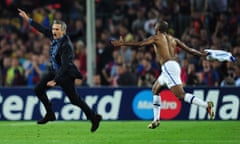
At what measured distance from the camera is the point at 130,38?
2538 cm

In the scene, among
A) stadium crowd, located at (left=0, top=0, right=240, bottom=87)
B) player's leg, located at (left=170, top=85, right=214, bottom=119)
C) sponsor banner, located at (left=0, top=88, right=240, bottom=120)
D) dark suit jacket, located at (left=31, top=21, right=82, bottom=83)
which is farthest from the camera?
stadium crowd, located at (left=0, top=0, right=240, bottom=87)

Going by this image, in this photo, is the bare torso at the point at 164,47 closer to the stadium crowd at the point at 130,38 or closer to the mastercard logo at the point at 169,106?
the mastercard logo at the point at 169,106

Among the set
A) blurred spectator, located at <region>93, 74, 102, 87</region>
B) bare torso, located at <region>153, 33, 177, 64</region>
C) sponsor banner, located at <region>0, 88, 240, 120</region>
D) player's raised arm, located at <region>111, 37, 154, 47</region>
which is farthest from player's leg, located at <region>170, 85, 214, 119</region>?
blurred spectator, located at <region>93, 74, 102, 87</region>

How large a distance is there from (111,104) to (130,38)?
355cm

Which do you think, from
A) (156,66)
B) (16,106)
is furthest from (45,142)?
(156,66)

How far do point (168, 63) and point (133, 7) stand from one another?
9938 millimetres

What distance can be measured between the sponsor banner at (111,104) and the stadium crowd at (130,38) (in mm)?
1017

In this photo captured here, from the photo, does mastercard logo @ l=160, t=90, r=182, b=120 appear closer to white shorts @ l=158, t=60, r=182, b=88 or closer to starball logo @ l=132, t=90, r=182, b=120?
starball logo @ l=132, t=90, r=182, b=120

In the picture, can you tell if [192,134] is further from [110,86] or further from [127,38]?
[127,38]

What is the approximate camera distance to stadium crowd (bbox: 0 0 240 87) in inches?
932

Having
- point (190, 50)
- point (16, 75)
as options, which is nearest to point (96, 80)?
point (16, 75)

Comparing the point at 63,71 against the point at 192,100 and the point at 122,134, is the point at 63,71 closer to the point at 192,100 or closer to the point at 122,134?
the point at 122,134

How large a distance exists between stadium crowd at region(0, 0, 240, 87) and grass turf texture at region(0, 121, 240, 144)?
448cm

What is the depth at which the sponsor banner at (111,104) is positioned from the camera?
22203 mm
